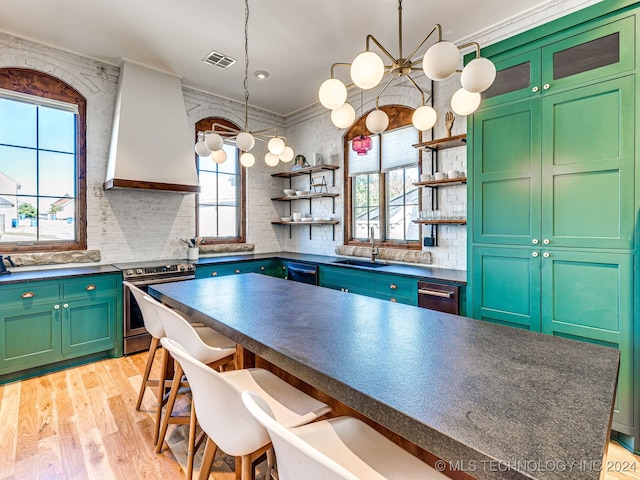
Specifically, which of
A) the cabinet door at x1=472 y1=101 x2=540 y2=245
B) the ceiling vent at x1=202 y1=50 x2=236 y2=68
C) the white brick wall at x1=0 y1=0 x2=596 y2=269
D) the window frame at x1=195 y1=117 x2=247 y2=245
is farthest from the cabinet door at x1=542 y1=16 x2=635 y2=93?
the window frame at x1=195 y1=117 x2=247 y2=245

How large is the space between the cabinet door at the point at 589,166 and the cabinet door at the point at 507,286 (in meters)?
0.24

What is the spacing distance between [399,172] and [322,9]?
1908mm

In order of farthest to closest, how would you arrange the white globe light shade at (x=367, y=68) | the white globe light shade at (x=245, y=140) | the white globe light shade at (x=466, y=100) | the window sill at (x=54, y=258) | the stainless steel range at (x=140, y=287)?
1. the stainless steel range at (x=140, y=287)
2. the window sill at (x=54, y=258)
3. the white globe light shade at (x=245, y=140)
4. the white globe light shade at (x=466, y=100)
5. the white globe light shade at (x=367, y=68)

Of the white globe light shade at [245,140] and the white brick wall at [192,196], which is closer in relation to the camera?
the white globe light shade at [245,140]

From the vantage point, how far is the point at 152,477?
1797 mm

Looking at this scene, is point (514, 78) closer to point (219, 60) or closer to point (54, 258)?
point (219, 60)

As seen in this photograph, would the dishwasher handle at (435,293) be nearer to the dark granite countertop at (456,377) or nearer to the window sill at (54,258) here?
the dark granite countertop at (456,377)

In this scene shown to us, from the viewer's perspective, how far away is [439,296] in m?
2.83

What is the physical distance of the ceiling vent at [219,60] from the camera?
351 cm

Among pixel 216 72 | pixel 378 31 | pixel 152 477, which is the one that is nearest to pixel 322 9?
pixel 378 31

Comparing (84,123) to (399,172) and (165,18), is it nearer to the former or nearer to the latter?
(165,18)

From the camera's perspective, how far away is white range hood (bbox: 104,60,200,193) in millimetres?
3527

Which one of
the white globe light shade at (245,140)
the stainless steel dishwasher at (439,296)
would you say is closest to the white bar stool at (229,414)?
the white globe light shade at (245,140)

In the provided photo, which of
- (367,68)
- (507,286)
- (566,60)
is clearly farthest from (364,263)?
(367,68)
